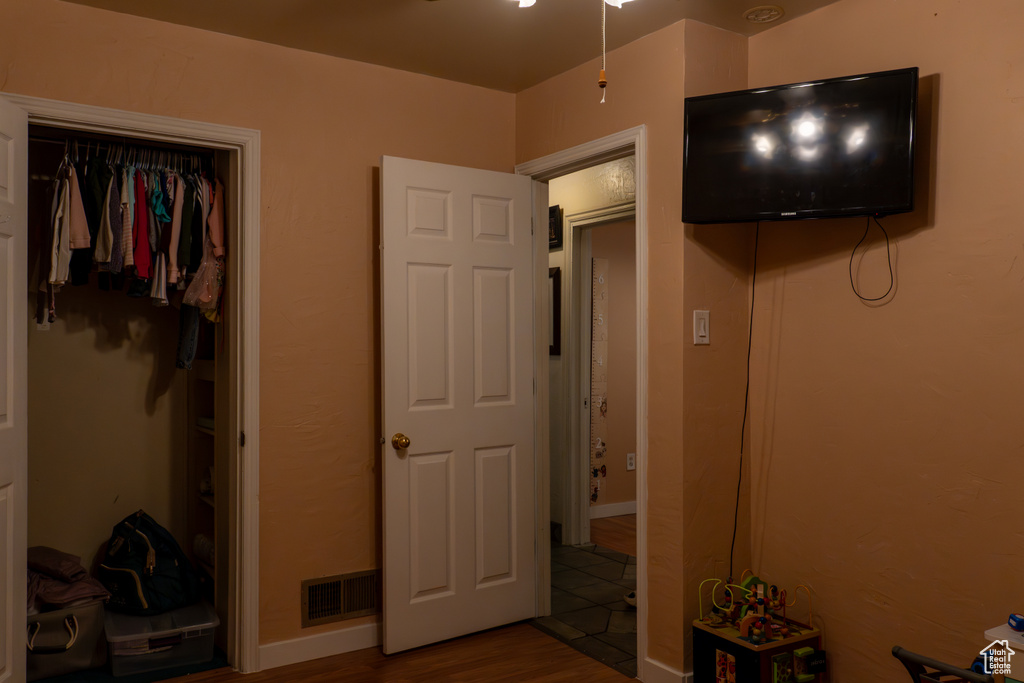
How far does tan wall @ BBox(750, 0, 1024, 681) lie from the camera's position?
7.39 ft

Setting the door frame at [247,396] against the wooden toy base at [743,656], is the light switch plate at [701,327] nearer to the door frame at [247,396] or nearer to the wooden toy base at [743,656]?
the wooden toy base at [743,656]

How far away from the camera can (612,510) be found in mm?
5609

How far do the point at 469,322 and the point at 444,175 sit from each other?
25.2 inches

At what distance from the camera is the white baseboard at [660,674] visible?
278 centimetres

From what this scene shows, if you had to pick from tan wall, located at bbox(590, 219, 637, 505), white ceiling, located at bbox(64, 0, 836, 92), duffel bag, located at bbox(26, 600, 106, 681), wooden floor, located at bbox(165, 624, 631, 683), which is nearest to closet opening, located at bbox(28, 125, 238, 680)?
duffel bag, located at bbox(26, 600, 106, 681)

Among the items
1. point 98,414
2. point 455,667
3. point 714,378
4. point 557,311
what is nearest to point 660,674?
point 455,667

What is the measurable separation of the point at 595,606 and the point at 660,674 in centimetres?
87

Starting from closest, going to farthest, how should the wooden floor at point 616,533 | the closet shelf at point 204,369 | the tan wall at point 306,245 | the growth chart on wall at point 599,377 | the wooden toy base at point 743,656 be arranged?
the wooden toy base at point 743,656, the tan wall at point 306,245, the closet shelf at point 204,369, the wooden floor at point 616,533, the growth chart on wall at point 599,377

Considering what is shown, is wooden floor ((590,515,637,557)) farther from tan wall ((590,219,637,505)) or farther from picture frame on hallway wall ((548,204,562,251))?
picture frame on hallway wall ((548,204,562,251))

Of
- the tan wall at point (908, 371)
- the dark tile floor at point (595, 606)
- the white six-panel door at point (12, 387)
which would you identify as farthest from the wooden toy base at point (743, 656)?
the white six-panel door at point (12, 387)

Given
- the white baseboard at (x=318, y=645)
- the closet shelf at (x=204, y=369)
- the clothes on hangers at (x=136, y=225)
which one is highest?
the clothes on hangers at (x=136, y=225)

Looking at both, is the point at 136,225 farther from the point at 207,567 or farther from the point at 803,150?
the point at 803,150

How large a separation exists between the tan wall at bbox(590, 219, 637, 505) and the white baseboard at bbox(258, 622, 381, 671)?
8.40 feet

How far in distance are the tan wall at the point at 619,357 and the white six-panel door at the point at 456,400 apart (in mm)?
2152
